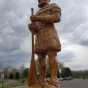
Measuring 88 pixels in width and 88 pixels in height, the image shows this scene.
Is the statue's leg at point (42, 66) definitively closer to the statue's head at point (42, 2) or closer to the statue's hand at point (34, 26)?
the statue's hand at point (34, 26)

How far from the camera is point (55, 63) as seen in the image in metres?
7.97

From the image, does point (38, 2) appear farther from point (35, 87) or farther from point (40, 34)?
point (35, 87)

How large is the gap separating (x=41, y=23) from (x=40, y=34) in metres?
0.25

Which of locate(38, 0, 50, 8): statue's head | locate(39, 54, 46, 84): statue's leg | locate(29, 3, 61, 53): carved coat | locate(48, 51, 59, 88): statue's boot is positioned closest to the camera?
locate(48, 51, 59, 88): statue's boot

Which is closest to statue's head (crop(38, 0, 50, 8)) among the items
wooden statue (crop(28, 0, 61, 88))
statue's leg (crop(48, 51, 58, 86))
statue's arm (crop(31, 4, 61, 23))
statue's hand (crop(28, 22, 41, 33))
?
wooden statue (crop(28, 0, 61, 88))

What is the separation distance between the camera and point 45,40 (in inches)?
316

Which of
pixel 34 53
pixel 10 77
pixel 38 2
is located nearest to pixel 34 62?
pixel 34 53

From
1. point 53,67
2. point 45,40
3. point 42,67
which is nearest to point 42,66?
point 42,67

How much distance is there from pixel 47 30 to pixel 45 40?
25cm

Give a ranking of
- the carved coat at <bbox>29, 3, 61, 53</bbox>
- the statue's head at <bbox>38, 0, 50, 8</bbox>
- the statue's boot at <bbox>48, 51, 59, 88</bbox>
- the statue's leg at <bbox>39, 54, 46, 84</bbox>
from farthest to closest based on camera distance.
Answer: the statue's head at <bbox>38, 0, 50, 8</bbox>
the statue's leg at <bbox>39, 54, 46, 84</bbox>
the carved coat at <bbox>29, 3, 61, 53</bbox>
the statue's boot at <bbox>48, 51, 59, 88</bbox>

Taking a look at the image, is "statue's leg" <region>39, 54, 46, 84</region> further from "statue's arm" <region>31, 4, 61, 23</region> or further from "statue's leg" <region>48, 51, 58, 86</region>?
"statue's arm" <region>31, 4, 61, 23</region>

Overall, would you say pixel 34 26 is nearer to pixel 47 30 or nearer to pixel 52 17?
pixel 47 30

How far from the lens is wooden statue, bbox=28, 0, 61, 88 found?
7863 mm

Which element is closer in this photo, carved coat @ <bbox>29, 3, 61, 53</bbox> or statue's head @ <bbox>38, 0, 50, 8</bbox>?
carved coat @ <bbox>29, 3, 61, 53</bbox>
